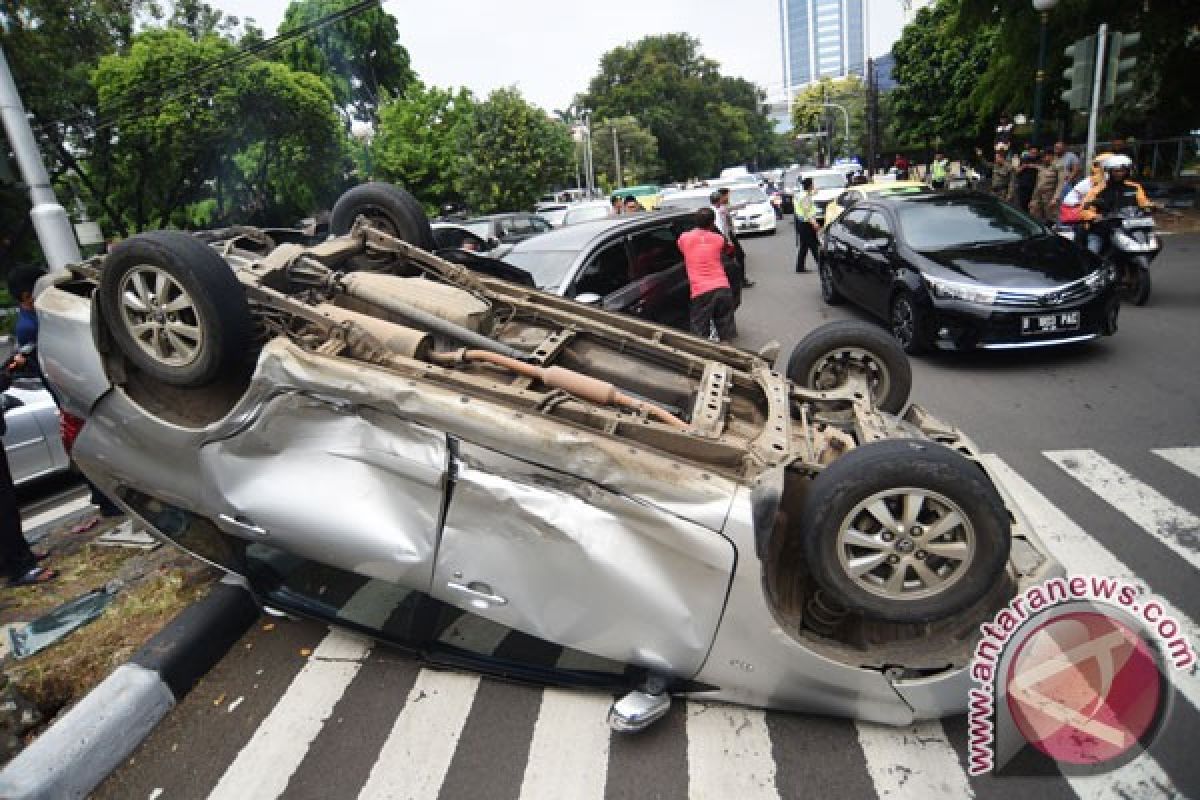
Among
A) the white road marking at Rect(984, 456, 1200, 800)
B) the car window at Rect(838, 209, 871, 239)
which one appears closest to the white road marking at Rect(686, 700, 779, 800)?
the white road marking at Rect(984, 456, 1200, 800)

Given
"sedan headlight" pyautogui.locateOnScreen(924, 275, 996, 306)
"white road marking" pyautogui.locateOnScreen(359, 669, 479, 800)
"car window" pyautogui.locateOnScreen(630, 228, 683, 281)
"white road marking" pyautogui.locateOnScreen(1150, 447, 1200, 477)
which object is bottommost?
"white road marking" pyautogui.locateOnScreen(1150, 447, 1200, 477)

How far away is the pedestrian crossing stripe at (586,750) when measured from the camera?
2.49 metres

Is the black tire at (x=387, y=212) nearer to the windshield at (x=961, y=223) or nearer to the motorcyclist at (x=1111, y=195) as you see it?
the windshield at (x=961, y=223)

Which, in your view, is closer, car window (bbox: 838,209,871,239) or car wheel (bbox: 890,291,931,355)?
car wheel (bbox: 890,291,931,355)

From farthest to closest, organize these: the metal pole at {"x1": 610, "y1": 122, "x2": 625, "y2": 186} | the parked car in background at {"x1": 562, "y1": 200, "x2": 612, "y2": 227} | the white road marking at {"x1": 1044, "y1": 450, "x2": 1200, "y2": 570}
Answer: the metal pole at {"x1": 610, "y1": 122, "x2": 625, "y2": 186} < the parked car in background at {"x1": 562, "y1": 200, "x2": 612, "y2": 227} < the white road marking at {"x1": 1044, "y1": 450, "x2": 1200, "y2": 570}

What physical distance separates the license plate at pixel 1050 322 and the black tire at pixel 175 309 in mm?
6240

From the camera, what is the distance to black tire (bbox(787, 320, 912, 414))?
4309mm

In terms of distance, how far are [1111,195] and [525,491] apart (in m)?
8.59

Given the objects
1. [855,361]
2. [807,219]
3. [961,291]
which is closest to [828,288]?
[807,219]

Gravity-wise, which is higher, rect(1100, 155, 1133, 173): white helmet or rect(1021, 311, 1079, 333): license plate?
rect(1100, 155, 1133, 173): white helmet

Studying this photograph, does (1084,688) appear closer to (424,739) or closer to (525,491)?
(525,491)

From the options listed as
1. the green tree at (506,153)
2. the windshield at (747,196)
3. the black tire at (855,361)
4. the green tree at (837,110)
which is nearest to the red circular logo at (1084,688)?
the black tire at (855,361)

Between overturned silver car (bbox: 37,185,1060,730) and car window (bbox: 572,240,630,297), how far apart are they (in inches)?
106

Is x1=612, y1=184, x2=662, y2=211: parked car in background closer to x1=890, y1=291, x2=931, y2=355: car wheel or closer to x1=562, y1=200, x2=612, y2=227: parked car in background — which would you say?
x1=562, y1=200, x2=612, y2=227: parked car in background
